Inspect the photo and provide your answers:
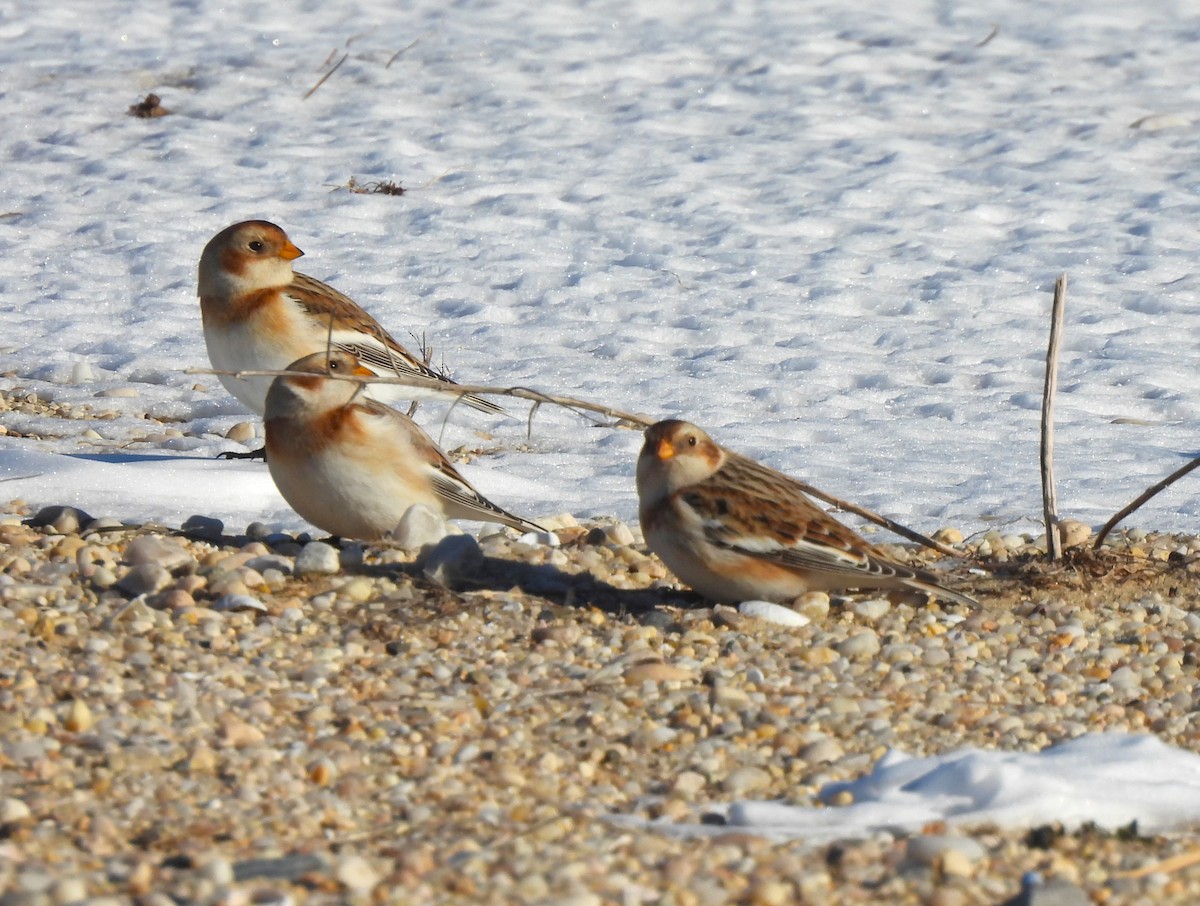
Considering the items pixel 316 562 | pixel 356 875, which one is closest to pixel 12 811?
pixel 356 875

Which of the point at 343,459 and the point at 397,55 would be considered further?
the point at 397,55

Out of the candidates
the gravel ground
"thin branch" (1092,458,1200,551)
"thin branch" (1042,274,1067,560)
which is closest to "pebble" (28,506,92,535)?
the gravel ground

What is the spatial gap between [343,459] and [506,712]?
4.33ft

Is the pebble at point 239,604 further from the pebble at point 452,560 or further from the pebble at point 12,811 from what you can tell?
the pebble at point 12,811

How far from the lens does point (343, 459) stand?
4895 mm

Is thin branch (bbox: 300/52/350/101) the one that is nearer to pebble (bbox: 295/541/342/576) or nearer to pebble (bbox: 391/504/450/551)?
pebble (bbox: 391/504/450/551)

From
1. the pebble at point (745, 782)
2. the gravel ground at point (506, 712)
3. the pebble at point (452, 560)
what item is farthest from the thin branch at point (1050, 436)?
the pebble at point (745, 782)

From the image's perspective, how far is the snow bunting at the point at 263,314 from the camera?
6.37 meters

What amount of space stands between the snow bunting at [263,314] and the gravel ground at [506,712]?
1298mm

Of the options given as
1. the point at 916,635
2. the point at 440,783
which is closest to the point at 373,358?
the point at 916,635

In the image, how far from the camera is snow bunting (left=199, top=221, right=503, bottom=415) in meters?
6.37

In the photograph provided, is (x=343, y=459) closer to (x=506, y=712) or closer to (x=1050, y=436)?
(x=506, y=712)

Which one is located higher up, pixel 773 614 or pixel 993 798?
pixel 993 798

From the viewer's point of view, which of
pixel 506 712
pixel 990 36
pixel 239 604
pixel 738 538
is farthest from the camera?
pixel 990 36
